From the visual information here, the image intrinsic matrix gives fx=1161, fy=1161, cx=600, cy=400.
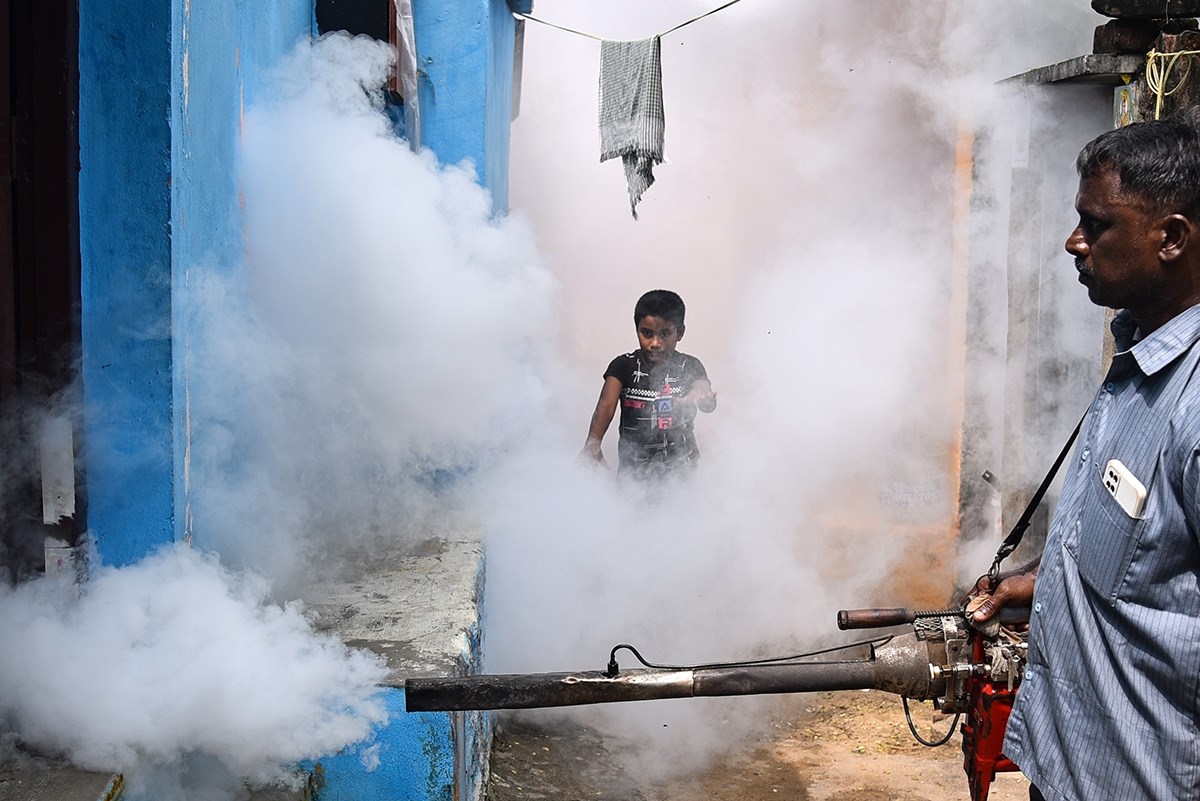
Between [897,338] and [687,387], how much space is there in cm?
183

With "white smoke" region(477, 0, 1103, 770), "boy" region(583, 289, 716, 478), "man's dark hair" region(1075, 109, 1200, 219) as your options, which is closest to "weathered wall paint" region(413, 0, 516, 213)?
"boy" region(583, 289, 716, 478)

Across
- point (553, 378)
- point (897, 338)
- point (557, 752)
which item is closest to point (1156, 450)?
point (557, 752)

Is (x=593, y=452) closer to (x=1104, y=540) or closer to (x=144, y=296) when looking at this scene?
(x=144, y=296)

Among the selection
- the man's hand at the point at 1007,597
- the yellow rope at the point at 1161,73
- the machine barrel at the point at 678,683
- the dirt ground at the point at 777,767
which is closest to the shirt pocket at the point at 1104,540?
the man's hand at the point at 1007,597

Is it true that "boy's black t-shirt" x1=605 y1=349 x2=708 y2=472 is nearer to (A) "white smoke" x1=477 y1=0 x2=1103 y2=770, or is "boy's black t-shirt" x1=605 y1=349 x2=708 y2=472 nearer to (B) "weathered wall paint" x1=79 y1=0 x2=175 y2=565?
(A) "white smoke" x1=477 y1=0 x2=1103 y2=770

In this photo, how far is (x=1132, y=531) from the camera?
202cm

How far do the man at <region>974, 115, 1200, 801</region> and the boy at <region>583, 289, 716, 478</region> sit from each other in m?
3.92

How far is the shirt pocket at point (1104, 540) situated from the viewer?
2.03 meters

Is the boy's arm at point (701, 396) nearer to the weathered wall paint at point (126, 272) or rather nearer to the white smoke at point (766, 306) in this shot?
the white smoke at point (766, 306)

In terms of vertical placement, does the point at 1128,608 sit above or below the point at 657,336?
below

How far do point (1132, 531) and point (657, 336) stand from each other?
4.29 metres

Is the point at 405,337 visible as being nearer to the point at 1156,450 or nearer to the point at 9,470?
the point at 9,470

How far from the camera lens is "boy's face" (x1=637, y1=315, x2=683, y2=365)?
6.21 meters

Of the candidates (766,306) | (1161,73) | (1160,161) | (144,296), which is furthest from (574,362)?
(1160,161)
